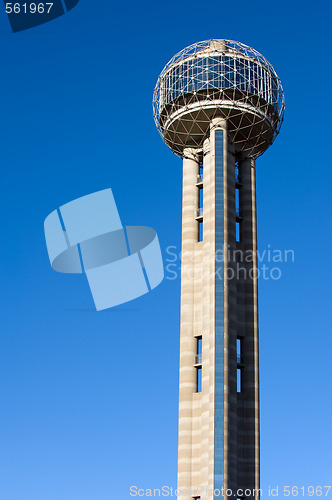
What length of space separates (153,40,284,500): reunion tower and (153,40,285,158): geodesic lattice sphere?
155mm

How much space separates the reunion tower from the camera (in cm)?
10288

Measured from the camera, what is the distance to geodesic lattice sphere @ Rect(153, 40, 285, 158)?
116 m

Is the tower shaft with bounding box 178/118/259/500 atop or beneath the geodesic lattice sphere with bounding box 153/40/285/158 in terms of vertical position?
beneath

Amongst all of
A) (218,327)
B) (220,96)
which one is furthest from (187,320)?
(220,96)

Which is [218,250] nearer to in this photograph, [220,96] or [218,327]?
[218,327]

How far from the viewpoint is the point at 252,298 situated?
113375 mm

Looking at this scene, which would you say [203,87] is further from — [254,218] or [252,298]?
[252,298]

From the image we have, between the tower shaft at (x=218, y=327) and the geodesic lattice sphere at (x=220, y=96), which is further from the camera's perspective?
the geodesic lattice sphere at (x=220, y=96)

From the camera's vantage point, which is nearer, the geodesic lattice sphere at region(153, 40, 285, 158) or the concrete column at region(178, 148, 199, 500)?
the concrete column at region(178, 148, 199, 500)

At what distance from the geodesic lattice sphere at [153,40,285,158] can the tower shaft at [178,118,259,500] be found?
2343mm

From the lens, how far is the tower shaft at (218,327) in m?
102

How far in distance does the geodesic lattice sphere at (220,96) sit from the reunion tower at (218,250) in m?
0.16

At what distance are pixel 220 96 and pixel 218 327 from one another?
34.2 meters

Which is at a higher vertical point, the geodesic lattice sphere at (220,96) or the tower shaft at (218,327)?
the geodesic lattice sphere at (220,96)
